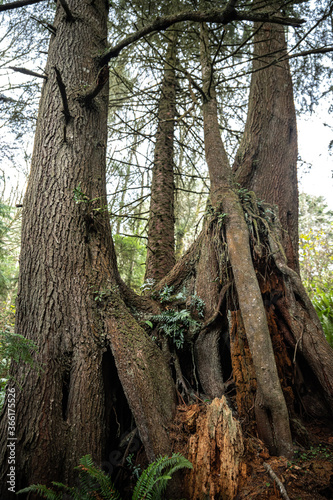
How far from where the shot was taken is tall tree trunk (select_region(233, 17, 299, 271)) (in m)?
3.59

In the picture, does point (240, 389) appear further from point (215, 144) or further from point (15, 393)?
point (215, 144)

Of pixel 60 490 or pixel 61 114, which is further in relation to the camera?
pixel 61 114

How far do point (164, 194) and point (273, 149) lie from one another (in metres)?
2.18

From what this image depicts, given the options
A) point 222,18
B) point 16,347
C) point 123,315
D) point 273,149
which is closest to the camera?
point 16,347

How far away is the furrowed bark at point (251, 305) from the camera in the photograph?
2260 millimetres

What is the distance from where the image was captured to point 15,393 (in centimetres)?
223

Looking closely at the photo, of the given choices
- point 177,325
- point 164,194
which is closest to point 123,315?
point 177,325

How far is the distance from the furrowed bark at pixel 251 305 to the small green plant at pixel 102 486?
2.67ft

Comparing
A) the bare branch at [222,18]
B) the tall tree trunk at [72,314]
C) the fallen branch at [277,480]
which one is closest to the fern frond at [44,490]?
the tall tree trunk at [72,314]

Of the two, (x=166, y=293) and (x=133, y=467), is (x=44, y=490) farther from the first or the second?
(x=166, y=293)

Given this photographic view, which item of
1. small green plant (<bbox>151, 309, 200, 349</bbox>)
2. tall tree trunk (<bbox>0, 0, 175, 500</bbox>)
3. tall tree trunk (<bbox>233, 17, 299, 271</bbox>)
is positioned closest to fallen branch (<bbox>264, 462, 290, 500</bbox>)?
tall tree trunk (<bbox>0, 0, 175, 500</bbox>)

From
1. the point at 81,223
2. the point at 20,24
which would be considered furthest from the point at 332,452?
the point at 20,24

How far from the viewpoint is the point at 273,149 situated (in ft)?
12.4

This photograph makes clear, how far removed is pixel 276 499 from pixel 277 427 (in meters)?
0.53
